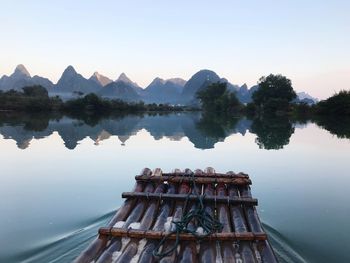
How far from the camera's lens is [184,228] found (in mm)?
5035

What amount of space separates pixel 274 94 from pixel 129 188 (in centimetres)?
8122

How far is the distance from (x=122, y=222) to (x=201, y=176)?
2960 millimetres

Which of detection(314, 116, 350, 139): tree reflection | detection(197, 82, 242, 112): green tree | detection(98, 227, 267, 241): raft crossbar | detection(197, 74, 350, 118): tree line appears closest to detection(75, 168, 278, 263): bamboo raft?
detection(98, 227, 267, 241): raft crossbar

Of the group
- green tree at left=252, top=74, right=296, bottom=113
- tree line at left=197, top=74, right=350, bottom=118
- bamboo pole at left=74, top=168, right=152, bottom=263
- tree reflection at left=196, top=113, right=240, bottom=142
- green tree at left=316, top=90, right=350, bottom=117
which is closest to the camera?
bamboo pole at left=74, top=168, right=152, bottom=263

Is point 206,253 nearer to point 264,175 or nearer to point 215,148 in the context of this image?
point 264,175

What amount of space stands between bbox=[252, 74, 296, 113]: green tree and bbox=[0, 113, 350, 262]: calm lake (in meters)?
60.9

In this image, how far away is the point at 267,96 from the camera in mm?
87000

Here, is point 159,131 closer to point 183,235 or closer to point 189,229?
point 189,229

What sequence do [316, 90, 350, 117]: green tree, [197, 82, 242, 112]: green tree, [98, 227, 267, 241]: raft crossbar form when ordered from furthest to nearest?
1. [197, 82, 242, 112]: green tree
2. [316, 90, 350, 117]: green tree
3. [98, 227, 267, 241]: raft crossbar

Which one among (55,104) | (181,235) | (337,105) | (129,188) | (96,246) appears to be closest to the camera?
(96,246)

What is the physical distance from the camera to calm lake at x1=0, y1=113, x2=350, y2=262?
24.7 ft

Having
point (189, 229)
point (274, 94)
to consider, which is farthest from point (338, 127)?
point (274, 94)

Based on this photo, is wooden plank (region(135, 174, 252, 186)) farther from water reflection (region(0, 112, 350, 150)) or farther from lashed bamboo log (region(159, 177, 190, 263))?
water reflection (region(0, 112, 350, 150))

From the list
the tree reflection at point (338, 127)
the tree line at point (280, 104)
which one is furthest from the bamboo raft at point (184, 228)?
the tree line at point (280, 104)
